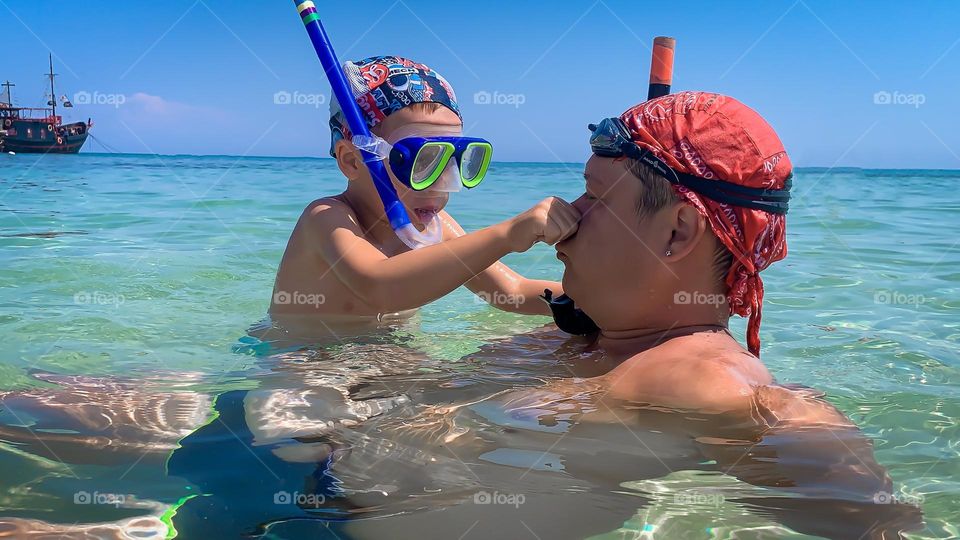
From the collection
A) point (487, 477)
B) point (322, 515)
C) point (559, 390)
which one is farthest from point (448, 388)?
point (322, 515)

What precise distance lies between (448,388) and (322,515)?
87 centimetres

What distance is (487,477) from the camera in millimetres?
2184

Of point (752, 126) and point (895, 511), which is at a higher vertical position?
point (752, 126)

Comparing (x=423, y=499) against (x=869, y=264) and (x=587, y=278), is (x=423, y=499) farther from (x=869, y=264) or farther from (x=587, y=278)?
(x=869, y=264)

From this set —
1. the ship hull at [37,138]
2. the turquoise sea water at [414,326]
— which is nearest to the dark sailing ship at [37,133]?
the ship hull at [37,138]

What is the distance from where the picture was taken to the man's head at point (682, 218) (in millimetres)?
2406

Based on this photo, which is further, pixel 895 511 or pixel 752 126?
pixel 752 126
